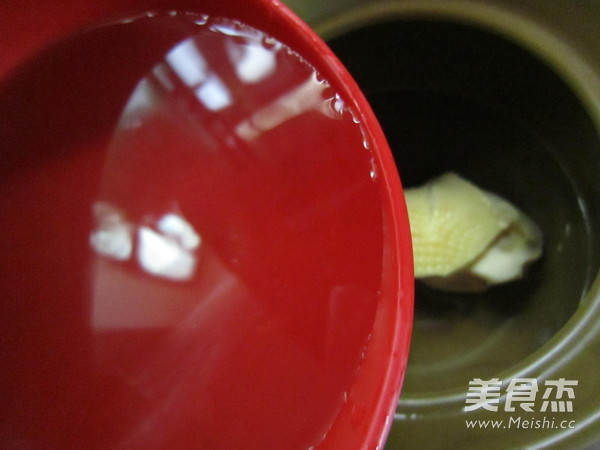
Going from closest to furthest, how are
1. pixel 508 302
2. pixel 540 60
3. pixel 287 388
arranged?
pixel 287 388
pixel 540 60
pixel 508 302

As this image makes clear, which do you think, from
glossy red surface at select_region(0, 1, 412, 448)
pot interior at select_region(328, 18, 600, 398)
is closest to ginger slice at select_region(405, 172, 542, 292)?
pot interior at select_region(328, 18, 600, 398)

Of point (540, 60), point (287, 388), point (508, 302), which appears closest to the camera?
point (287, 388)

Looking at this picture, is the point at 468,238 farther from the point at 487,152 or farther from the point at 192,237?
the point at 192,237

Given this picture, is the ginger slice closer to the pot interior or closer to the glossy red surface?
the pot interior

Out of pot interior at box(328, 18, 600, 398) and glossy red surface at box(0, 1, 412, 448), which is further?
pot interior at box(328, 18, 600, 398)

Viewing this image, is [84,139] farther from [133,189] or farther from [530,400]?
[530,400]

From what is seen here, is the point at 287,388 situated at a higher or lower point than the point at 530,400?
higher

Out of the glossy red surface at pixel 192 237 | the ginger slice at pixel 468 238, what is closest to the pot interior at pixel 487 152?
the ginger slice at pixel 468 238

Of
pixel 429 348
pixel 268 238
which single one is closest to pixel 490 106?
pixel 429 348

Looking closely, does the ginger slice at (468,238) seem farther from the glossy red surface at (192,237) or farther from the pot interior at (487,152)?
the glossy red surface at (192,237)
